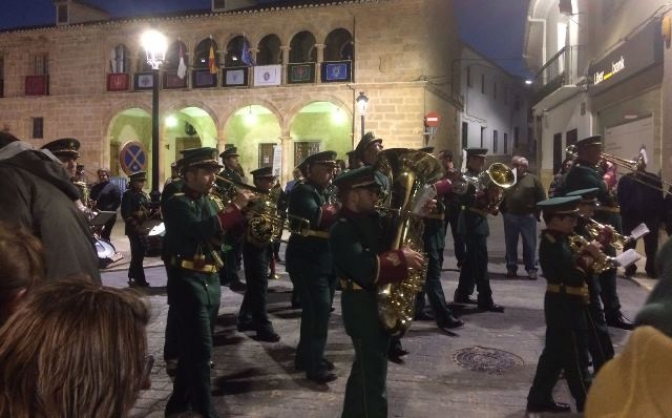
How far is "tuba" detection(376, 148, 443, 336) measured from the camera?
12.3ft

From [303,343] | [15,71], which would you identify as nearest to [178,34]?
[15,71]

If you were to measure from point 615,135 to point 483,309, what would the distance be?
28.6 ft

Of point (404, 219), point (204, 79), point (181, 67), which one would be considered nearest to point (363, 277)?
point (404, 219)

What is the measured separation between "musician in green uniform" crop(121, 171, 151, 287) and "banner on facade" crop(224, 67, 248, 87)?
1730cm

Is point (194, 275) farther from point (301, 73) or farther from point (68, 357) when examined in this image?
point (301, 73)

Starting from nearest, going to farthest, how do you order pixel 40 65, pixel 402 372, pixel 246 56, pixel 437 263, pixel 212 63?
pixel 402 372, pixel 437 263, pixel 246 56, pixel 212 63, pixel 40 65

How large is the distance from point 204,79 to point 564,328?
24.7 meters

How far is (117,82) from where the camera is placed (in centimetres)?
2769

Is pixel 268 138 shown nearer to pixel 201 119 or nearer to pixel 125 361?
pixel 201 119

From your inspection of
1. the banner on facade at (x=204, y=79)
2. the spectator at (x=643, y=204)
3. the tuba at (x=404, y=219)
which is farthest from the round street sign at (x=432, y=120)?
the tuba at (x=404, y=219)

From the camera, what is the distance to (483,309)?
7.76m

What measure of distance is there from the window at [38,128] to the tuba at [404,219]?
92.3 ft

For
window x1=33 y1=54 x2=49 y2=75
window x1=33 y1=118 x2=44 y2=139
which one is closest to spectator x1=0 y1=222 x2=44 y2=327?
window x1=33 y1=118 x2=44 y2=139

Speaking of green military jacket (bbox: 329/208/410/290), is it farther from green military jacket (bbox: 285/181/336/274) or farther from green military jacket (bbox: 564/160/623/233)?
green military jacket (bbox: 564/160/623/233)
